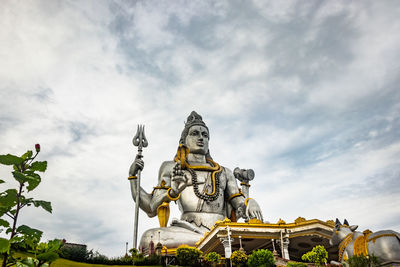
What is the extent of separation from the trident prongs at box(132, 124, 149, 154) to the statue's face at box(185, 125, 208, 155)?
2636 mm

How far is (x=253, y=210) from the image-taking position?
53.3ft

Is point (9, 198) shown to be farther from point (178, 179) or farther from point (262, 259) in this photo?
point (178, 179)

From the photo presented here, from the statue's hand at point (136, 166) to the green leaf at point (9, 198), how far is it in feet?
46.1

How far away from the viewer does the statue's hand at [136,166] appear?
1748 cm

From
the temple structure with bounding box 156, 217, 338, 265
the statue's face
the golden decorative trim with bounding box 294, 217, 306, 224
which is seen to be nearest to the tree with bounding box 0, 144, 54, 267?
the temple structure with bounding box 156, 217, 338, 265

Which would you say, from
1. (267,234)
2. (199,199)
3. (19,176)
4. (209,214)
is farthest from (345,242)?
(199,199)

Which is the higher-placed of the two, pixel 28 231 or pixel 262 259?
pixel 262 259

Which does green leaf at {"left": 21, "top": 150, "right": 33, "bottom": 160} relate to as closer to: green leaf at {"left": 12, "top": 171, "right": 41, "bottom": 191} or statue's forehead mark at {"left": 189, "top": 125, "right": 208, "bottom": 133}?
green leaf at {"left": 12, "top": 171, "right": 41, "bottom": 191}

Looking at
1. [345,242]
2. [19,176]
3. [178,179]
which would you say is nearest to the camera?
[19,176]

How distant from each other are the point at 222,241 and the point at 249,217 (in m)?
3.54

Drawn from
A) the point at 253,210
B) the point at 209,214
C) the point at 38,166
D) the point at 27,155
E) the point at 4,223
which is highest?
the point at 209,214

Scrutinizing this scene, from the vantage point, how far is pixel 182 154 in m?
18.6

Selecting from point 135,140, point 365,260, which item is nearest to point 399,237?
point 365,260

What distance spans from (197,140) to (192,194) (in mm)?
3130
